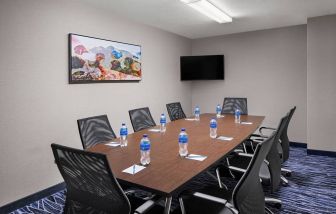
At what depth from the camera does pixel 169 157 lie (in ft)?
6.37

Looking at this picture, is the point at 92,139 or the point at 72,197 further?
the point at 92,139

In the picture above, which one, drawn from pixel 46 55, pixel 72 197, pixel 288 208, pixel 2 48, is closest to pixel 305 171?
pixel 288 208

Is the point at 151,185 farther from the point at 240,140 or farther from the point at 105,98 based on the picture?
the point at 105,98

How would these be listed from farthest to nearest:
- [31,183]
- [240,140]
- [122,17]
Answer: [122,17] → [31,183] → [240,140]

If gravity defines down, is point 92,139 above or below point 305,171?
above

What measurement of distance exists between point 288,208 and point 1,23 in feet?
12.2

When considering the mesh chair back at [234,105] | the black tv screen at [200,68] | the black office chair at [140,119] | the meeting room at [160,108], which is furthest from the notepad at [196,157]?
the black tv screen at [200,68]

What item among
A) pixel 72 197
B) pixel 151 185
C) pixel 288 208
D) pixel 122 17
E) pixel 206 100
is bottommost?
pixel 288 208

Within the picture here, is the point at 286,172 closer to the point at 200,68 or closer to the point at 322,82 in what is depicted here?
the point at 322,82

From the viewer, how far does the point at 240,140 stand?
246 cm

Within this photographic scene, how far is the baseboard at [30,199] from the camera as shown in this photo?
2.59m

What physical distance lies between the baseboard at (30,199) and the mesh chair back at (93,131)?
3.45 ft

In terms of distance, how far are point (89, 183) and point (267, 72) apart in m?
5.01

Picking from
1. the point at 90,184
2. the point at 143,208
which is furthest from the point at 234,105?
the point at 90,184
